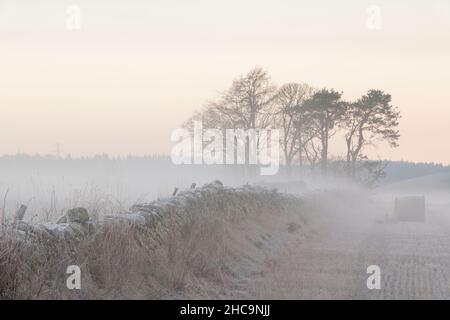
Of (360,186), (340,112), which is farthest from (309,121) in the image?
(360,186)

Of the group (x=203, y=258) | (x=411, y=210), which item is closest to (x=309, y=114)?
(x=411, y=210)

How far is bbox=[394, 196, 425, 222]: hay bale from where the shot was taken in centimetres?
3566

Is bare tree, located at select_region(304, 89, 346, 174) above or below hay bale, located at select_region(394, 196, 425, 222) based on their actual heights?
above

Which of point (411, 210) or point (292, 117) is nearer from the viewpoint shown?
point (411, 210)

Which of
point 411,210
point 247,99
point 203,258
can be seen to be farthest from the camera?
point 247,99

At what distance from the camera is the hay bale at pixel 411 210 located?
35656 millimetres

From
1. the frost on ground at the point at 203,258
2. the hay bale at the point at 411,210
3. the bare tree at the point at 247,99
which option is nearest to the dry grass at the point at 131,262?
the frost on ground at the point at 203,258

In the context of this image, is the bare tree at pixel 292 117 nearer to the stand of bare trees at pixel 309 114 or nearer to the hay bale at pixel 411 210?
the stand of bare trees at pixel 309 114

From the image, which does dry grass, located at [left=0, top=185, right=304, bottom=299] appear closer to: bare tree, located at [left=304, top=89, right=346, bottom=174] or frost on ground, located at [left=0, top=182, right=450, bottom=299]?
frost on ground, located at [left=0, top=182, right=450, bottom=299]

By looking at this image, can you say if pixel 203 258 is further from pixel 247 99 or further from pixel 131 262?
pixel 247 99

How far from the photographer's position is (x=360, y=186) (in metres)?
64.2

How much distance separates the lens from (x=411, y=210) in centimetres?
3588

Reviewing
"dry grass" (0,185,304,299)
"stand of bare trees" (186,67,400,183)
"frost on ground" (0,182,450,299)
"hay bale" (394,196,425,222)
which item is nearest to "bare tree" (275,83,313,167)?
"stand of bare trees" (186,67,400,183)
